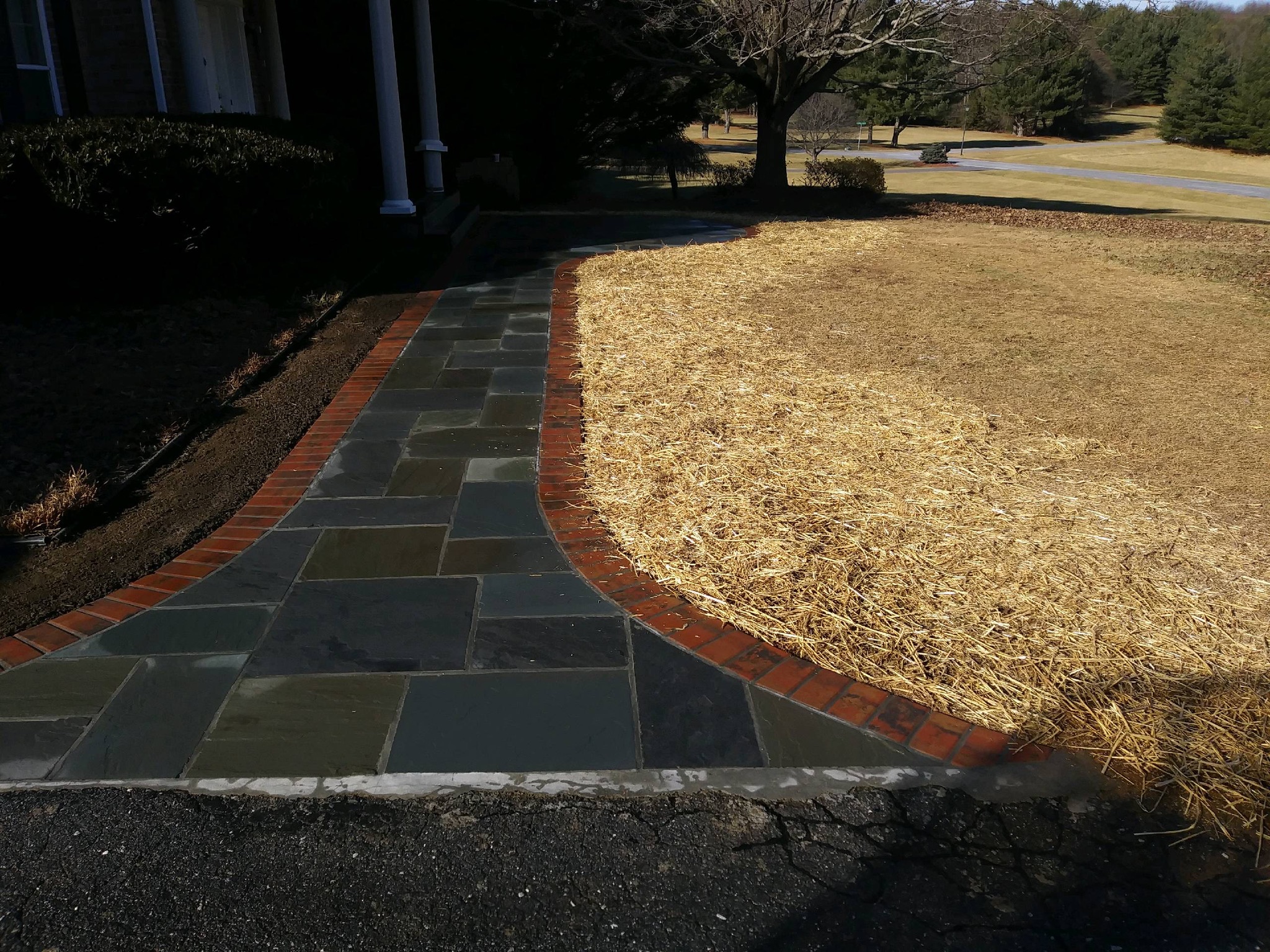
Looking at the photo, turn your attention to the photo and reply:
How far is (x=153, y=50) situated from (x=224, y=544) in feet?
27.2

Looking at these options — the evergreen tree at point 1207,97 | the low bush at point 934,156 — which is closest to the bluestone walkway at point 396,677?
the low bush at point 934,156

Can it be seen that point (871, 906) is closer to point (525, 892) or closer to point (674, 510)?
point (525, 892)

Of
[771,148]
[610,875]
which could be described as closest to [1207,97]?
[771,148]

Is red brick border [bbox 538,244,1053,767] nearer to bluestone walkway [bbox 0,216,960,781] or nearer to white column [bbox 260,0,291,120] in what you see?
bluestone walkway [bbox 0,216,960,781]

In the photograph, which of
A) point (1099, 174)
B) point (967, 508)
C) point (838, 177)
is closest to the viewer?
point (967, 508)

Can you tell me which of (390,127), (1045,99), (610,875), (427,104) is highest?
(1045,99)

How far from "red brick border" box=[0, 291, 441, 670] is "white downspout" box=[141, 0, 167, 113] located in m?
5.78

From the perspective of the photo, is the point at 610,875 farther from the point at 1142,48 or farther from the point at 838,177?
the point at 1142,48

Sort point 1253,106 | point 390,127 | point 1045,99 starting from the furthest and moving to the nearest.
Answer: point 1045,99, point 1253,106, point 390,127

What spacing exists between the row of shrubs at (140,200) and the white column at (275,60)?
511cm

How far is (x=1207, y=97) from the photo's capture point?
49.5 m

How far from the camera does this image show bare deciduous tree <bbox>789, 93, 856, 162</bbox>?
3972 centimetres

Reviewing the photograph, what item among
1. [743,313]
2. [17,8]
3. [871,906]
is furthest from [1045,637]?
[17,8]

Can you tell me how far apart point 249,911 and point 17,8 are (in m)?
10.1
